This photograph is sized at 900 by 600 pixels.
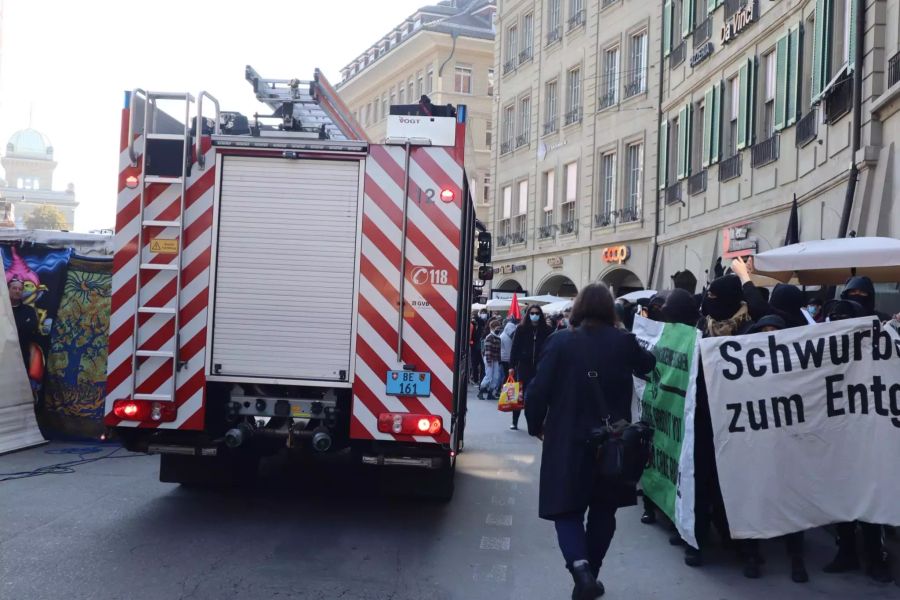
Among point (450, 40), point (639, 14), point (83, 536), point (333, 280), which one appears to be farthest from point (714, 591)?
point (450, 40)

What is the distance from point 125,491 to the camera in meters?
8.73

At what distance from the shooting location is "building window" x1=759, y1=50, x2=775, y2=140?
19516 millimetres

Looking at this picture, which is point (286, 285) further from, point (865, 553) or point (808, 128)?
point (808, 128)

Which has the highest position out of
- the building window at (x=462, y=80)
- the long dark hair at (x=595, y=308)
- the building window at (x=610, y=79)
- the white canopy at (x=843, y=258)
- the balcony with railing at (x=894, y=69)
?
the building window at (x=462, y=80)

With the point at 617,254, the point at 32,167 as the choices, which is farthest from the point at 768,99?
the point at 32,167

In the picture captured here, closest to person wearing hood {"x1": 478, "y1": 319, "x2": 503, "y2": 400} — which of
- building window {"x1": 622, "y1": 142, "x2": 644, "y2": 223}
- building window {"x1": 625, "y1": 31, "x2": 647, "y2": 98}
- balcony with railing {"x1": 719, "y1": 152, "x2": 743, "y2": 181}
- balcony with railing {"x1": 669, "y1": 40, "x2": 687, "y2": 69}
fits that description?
balcony with railing {"x1": 719, "y1": 152, "x2": 743, "y2": 181}

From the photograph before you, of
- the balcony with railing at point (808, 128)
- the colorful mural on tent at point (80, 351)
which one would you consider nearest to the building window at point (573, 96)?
the balcony with railing at point (808, 128)

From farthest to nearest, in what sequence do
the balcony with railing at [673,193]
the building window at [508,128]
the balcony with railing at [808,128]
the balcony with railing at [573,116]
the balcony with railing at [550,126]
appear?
the building window at [508,128] → the balcony with railing at [550,126] → the balcony with railing at [573,116] → the balcony with railing at [673,193] → the balcony with railing at [808,128]

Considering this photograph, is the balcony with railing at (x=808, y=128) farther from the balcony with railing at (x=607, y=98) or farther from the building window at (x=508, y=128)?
the building window at (x=508, y=128)

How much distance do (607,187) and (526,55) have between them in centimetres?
912

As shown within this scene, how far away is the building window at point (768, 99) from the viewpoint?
768 inches

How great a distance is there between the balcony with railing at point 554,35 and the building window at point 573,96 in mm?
1738

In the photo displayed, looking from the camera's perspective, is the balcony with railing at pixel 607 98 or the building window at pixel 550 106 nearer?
the balcony with railing at pixel 607 98

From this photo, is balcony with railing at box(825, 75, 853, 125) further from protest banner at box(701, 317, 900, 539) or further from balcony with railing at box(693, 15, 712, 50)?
protest banner at box(701, 317, 900, 539)
